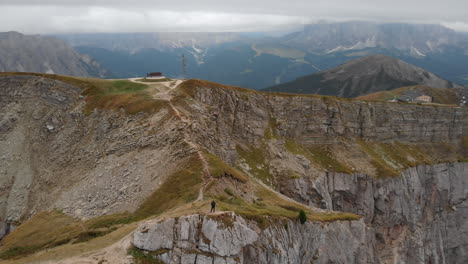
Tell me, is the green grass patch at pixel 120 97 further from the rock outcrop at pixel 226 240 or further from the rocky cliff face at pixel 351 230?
the rock outcrop at pixel 226 240

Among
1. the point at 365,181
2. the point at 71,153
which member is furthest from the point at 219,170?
the point at 365,181

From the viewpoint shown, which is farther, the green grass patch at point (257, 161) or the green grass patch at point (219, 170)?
the green grass patch at point (257, 161)

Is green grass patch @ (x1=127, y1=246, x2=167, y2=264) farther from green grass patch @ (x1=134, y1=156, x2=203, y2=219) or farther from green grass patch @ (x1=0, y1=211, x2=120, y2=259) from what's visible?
green grass patch @ (x1=134, y1=156, x2=203, y2=219)

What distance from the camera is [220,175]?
1825 inches

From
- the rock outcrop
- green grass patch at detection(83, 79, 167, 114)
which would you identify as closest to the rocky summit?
the rock outcrop

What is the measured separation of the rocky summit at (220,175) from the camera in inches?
1377

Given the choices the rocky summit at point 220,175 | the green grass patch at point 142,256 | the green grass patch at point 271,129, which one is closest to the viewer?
the green grass patch at point 142,256

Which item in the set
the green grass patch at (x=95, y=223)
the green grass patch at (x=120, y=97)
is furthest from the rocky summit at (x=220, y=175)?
the green grass patch at (x=120, y=97)

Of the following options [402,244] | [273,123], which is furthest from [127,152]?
[402,244]

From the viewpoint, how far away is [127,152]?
5875 centimetres

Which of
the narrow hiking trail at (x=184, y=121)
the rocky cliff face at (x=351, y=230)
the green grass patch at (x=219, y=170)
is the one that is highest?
the narrow hiking trail at (x=184, y=121)

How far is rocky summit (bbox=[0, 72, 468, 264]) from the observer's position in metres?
35.0

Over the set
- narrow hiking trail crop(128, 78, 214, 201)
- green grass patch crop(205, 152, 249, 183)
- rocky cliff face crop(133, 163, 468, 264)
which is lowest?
rocky cliff face crop(133, 163, 468, 264)

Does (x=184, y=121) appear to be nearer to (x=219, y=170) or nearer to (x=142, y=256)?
(x=219, y=170)
